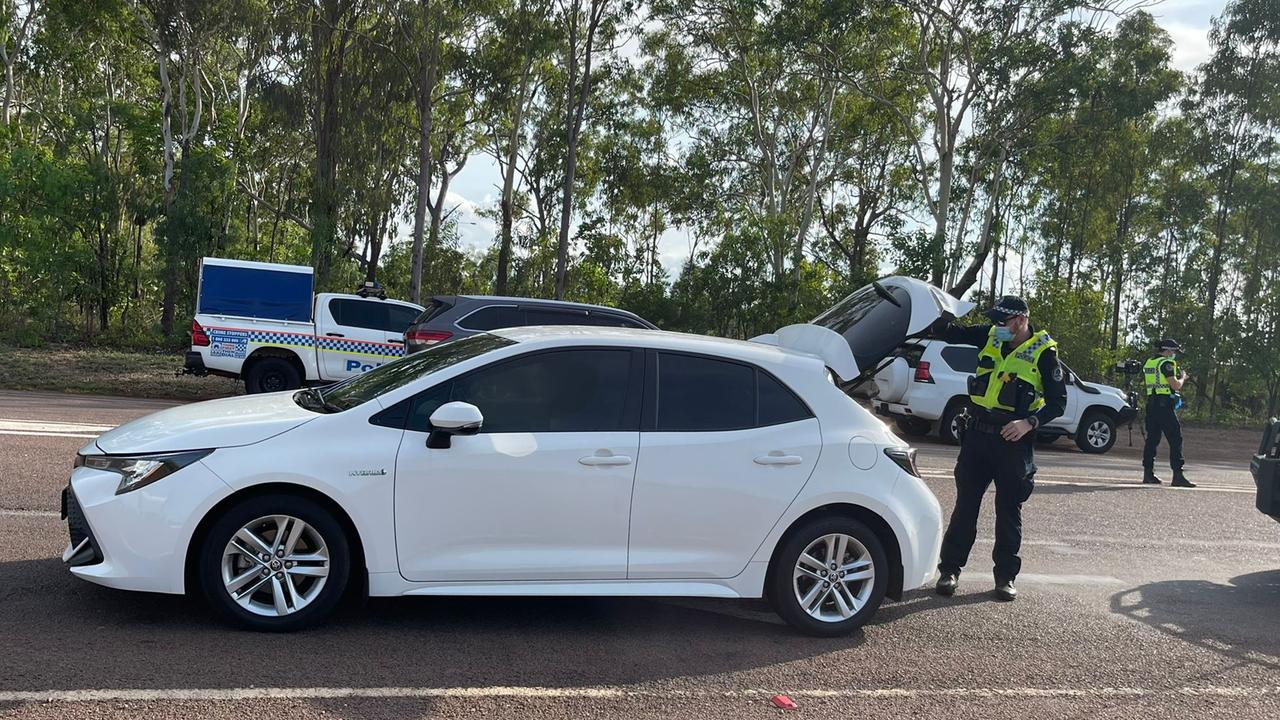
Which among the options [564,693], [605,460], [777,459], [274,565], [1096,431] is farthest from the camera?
[1096,431]

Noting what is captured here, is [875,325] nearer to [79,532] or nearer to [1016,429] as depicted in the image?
[1016,429]

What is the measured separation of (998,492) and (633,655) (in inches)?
111

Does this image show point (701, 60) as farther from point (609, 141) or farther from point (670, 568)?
point (670, 568)

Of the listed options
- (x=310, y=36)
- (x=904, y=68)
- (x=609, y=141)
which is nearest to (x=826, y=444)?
(x=904, y=68)

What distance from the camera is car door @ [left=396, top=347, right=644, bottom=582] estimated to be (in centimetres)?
501

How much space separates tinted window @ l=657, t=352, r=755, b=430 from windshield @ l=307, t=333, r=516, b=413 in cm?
84

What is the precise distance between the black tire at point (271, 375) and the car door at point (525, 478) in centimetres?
1168

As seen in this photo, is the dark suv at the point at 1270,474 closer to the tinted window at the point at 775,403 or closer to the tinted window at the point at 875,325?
the tinted window at the point at 875,325

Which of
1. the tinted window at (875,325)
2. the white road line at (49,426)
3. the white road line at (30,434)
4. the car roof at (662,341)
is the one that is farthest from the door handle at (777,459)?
the white road line at (49,426)

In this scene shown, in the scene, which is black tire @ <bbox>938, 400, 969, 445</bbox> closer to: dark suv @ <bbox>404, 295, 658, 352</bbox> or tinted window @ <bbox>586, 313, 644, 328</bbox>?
dark suv @ <bbox>404, 295, 658, 352</bbox>

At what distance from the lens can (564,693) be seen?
4.51 m

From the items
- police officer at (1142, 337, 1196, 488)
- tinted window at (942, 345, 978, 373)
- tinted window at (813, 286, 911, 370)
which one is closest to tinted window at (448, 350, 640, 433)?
tinted window at (813, 286, 911, 370)

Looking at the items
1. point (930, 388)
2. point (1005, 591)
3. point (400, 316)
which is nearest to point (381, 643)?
point (1005, 591)

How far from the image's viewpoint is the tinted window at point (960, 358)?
16.6m
